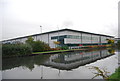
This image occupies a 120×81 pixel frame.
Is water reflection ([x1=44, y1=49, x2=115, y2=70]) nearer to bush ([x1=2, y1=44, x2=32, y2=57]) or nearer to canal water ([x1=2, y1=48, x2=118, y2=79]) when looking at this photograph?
canal water ([x1=2, y1=48, x2=118, y2=79])

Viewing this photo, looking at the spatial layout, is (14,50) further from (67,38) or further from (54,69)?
(67,38)

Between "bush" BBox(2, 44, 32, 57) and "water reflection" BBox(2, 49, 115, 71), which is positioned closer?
"water reflection" BBox(2, 49, 115, 71)

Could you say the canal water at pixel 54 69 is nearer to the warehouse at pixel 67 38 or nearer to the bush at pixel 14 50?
the bush at pixel 14 50

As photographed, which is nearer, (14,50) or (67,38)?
(14,50)

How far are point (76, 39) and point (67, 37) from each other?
4005 mm

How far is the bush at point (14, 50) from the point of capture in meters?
12.6

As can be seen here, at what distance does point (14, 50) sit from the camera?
1348cm

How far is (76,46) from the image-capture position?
31797 millimetres

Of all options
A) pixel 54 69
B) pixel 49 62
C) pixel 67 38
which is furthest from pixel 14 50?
pixel 67 38

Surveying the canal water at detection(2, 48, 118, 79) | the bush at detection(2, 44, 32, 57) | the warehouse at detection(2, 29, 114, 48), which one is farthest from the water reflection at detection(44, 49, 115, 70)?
the warehouse at detection(2, 29, 114, 48)

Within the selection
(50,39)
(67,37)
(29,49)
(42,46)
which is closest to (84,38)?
(67,37)

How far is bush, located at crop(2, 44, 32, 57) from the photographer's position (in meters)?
12.6

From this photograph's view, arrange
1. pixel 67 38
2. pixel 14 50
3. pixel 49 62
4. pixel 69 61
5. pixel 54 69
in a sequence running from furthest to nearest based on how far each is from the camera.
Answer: pixel 67 38 < pixel 14 50 < pixel 69 61 < pixel 49 62 < pixel 54 69

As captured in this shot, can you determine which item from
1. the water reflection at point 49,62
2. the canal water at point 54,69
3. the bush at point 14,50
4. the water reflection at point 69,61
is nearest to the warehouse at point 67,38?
the bush at point 14,50
